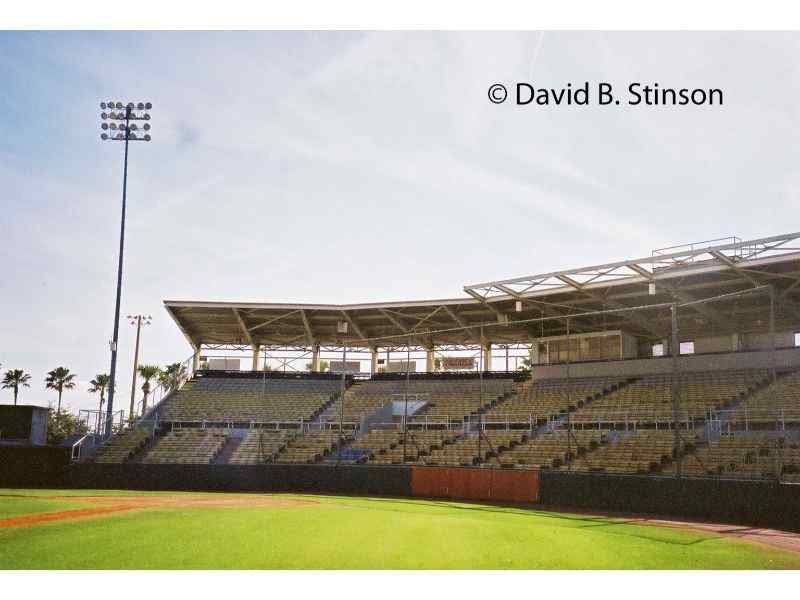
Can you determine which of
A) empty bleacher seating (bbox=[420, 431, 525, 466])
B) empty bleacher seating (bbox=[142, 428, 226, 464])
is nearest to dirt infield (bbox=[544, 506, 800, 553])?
empty bleacher seating (bbox=[420, 431, 525, 466])

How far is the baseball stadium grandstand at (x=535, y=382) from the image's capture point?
84.7 ft

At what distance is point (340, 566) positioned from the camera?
11602 millimetres

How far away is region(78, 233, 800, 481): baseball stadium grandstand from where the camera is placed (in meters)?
25.8

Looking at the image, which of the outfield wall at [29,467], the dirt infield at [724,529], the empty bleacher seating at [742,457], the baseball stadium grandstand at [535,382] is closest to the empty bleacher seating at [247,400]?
the baseball stadium grandstand at [535,382]

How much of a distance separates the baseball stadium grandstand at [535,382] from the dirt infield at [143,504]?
598cm

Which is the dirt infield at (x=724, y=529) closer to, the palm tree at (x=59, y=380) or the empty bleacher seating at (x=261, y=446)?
the empty bleacher seating at (x=261, y=446)

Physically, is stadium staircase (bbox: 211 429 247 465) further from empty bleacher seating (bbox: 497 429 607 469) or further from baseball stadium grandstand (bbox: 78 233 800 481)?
empty bleacher seating (bbox: 497 429 607 469)

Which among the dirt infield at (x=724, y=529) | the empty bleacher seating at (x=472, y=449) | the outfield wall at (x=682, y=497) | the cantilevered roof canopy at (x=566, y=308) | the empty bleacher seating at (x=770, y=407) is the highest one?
the cantilevered roof canopy at (x=566, y=308)

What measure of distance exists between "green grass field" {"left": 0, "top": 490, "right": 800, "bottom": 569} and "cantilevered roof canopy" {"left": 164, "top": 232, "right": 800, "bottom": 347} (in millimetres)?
7207

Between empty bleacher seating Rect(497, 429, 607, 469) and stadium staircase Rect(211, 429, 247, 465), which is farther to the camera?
stadium staircase Rect(211, 429, 247, 465)

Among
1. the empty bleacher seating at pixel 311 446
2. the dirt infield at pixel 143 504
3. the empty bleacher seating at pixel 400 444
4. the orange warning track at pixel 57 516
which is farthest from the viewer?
the empty bleacher seating at pixel 311 446

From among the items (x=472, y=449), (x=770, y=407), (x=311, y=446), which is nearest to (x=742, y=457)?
(x=770, y=407)

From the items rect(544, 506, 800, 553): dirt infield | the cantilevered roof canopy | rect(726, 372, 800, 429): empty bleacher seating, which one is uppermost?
the cantilevered roof canopy
